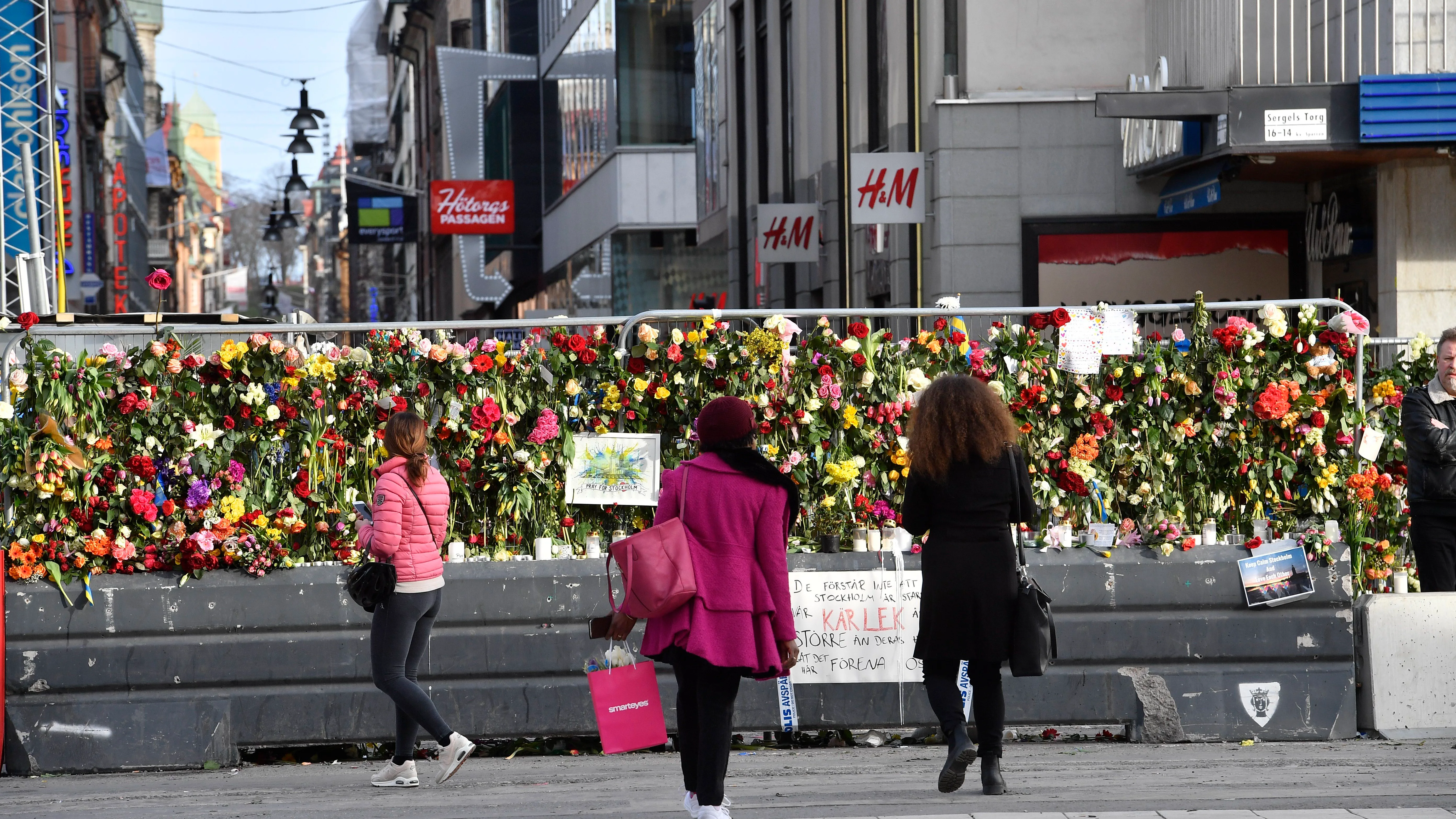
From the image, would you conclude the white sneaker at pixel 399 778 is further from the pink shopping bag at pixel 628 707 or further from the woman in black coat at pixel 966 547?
the woman in black coat at pixel 966 547

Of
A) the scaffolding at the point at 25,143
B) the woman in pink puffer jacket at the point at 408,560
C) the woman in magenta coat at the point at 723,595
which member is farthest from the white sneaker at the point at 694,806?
the scaffolding at the point at 25,143

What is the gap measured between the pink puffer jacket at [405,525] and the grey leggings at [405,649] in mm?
109

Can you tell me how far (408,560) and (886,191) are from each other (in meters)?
10.7

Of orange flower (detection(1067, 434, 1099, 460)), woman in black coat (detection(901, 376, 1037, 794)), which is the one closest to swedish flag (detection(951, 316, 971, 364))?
orange flower (detection(1067, 434, 1099, 460))

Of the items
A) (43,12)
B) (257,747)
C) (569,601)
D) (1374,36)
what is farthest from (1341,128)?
(43,12)

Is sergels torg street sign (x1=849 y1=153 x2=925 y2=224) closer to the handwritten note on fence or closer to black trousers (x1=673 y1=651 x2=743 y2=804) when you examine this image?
the handwritten note on fence

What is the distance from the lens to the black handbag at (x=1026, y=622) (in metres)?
6.07

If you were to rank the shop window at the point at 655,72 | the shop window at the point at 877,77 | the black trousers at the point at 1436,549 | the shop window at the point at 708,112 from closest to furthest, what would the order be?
the black trousers at the point at 1436,549, the shop window at the point at 877,77, the shop window at the point at 708,112, the shop window at the point at 655,72

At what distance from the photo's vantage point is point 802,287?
24156 millimetres

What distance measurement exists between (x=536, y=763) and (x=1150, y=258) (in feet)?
35.4

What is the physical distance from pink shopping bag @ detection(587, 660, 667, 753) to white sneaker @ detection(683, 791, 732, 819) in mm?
451

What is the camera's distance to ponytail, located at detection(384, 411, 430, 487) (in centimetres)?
660

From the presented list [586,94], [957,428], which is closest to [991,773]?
[957,428]

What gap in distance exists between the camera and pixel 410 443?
21.7 ft
